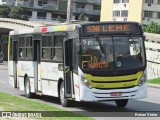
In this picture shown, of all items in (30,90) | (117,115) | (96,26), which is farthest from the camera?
(30,90)

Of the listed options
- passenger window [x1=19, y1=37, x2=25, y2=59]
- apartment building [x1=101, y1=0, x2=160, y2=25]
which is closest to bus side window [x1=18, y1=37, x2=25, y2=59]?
passenger window [x1=19, y1=37, x2=25, y2=59]

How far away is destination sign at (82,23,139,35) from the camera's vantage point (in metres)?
16.4

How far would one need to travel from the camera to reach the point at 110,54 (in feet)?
52.7

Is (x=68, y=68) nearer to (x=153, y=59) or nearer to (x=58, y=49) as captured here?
(x=58, y=49)

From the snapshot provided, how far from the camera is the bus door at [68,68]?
17.0 metres

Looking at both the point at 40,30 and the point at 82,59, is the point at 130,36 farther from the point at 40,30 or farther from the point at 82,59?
the point at 40,30

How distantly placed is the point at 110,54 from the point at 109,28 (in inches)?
35.4

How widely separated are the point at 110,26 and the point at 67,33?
149 cm

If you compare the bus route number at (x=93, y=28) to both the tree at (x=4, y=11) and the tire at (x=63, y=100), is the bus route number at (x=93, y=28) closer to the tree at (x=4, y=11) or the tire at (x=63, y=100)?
the tire at (x=63, y=100)

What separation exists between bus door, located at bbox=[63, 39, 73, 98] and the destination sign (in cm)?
86

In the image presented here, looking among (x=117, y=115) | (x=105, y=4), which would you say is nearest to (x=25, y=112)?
(x=117, y=115)

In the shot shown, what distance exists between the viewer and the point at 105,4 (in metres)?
103

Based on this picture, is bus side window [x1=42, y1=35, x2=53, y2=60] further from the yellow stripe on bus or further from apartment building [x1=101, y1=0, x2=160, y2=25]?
apartment building [x1=101, y1=0, x2=160, y2=25]

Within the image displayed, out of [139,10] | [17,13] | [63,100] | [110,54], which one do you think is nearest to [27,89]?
[63,100]
